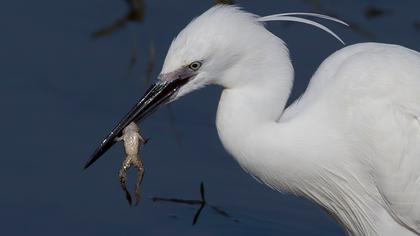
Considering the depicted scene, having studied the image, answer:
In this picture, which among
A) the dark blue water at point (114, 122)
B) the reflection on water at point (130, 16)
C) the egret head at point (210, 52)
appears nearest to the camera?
the egret head at point (210, 52)

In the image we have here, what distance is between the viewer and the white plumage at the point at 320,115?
22.9 feet

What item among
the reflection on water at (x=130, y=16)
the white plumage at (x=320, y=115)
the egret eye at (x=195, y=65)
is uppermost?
the egret eye at (x=195, y=65)

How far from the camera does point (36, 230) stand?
836 cm

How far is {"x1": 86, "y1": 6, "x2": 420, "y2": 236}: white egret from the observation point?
697cm

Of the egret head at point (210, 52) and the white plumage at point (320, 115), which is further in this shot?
the white plumage at point (320, 115)

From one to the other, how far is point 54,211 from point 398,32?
2993 mm

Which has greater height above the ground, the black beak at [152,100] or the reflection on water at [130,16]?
the black beak at [152,100]

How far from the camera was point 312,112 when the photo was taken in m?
7.26

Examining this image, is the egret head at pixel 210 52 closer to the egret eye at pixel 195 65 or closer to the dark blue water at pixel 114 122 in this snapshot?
the egret eye at pixel 195 65

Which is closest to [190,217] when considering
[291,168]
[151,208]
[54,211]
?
[151,208]

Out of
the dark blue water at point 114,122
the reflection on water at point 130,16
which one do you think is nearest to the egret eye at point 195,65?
the dark blue water at point 114,122

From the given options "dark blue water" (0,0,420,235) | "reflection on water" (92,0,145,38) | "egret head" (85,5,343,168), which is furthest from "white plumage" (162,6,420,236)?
"reflection on water" (92,0,145,38)

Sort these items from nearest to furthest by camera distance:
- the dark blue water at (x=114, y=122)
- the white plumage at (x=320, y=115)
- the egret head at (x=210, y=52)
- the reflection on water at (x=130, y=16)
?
the egret head at (x=210, y=52)
the white plumage at (x=320, y=115)
the dark blue water at (x=114, y=122)
the reflection on water at (x=130, y=16)

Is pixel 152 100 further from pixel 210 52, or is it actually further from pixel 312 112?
pixel 312 112
